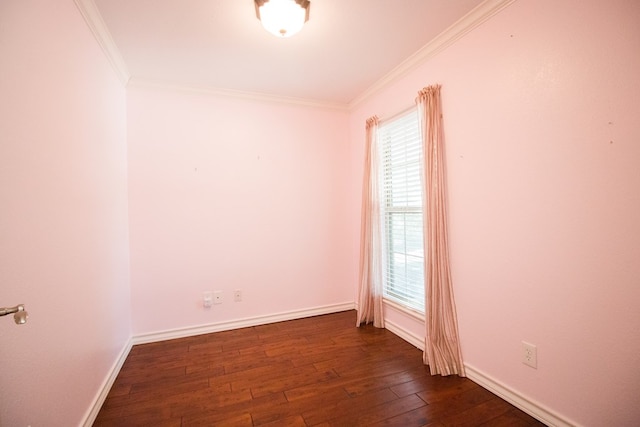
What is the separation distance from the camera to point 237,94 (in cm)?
310

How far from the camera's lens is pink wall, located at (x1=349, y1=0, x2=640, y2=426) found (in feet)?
4.32

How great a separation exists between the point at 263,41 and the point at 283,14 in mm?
502

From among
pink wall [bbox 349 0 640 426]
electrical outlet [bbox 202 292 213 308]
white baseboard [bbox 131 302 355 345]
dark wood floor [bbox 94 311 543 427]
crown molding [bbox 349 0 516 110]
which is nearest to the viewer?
pink wall [bbox 349 0 640 426]

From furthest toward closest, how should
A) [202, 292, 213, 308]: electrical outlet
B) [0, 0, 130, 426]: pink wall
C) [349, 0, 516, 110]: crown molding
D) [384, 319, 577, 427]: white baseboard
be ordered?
[202, 292, 213, 308]: electrical outlet
[349, 0, 516, 110]: crown molding
[384, 319, 577, 427]: white baseboard
[0, 0, 130, 426]: pink wall

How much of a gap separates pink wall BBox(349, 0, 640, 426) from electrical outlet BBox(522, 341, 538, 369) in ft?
0.09

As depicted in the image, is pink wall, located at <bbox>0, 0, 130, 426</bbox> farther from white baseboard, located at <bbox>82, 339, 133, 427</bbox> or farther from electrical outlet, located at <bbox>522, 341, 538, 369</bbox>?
electrical outlet, located at <bbox>522, 341, 538, 369</bbox>

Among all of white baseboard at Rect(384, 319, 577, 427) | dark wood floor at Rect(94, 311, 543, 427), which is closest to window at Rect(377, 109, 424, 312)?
dark wood floor at Rect(94, 311, 543, 427)

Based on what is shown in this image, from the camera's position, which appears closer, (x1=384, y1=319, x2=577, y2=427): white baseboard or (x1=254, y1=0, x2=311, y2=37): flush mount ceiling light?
(x1=384, y1=319, x2=577, y2=427): white baseboard

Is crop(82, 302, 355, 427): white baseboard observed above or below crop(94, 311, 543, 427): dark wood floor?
above

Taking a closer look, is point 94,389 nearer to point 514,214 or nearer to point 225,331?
point 225,331

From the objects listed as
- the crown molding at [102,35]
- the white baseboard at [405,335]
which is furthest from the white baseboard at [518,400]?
A: the crown molding at [102,35]

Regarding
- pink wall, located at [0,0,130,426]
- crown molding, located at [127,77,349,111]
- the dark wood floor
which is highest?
crown molding, located at [127,77,349,111]

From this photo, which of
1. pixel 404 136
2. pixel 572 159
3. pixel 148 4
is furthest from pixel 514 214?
pixel 148 4

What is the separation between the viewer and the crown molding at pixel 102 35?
174 centimetres
